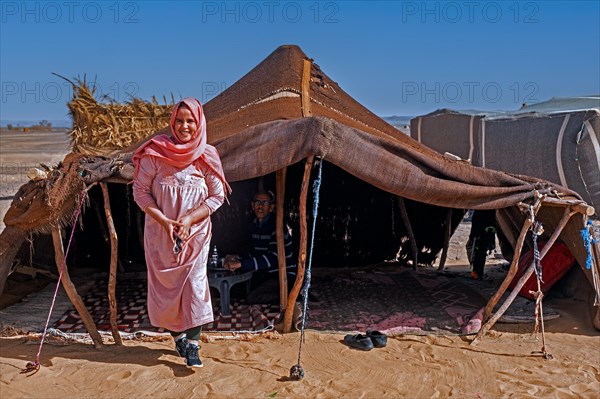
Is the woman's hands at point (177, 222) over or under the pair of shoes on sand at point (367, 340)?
over

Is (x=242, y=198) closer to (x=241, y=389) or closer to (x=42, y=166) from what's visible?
(x=42, y=166)

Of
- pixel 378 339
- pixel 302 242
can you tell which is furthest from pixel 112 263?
pixel 378 339

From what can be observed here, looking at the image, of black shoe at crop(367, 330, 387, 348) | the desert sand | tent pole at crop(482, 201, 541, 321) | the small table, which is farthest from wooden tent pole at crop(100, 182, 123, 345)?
tent pole at crop(482, 201, 541, 321)

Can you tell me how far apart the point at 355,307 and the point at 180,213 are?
2553mm

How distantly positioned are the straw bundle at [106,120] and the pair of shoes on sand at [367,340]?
5.95 m

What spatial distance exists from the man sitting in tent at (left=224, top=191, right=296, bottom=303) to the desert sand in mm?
889

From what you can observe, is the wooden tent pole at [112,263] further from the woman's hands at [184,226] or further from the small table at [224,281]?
the small table at [224,281]

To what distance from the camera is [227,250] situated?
7086 millimetres

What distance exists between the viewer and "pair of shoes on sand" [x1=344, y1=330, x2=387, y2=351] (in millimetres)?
4543

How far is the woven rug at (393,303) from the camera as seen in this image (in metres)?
5.11

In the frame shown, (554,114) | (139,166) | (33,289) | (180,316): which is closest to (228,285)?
(180,316)

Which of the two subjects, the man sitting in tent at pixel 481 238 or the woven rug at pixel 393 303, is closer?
the woven rug at pixel 393 303

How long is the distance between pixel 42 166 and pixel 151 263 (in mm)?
1457

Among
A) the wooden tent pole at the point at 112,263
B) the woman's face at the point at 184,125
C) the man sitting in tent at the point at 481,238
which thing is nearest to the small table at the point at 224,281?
the wooden tent pole at the point at 112,263
